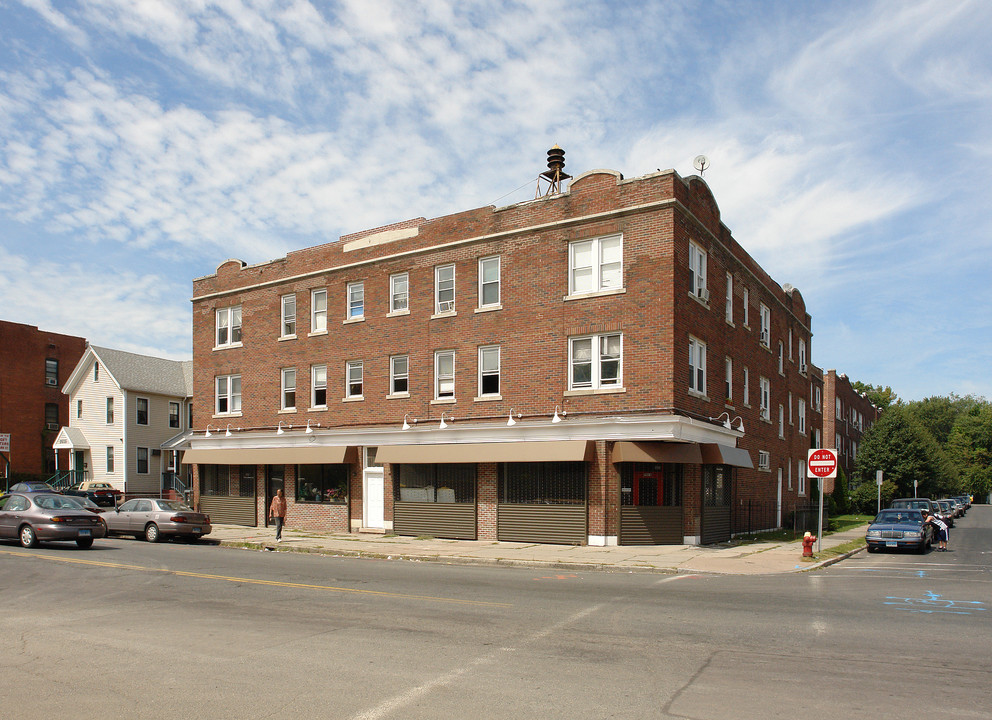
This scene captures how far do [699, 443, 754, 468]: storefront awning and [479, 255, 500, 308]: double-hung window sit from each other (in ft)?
27.2

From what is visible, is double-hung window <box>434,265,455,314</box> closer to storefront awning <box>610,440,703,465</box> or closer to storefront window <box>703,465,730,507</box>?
storefront awning <box>610,440,703,465</box>

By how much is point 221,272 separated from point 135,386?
17.8m

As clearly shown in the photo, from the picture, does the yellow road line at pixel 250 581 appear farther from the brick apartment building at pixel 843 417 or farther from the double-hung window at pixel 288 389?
the brick apartment building at pixel 843 417

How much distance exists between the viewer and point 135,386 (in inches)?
1929

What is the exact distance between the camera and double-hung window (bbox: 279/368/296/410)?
106 ft

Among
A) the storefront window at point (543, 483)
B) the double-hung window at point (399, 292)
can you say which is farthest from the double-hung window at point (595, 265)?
the double-hung window at point (399, 292)

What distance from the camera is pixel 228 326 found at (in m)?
35.0

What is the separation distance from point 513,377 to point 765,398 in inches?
529

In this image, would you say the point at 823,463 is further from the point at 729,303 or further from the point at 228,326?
the point at 228,326

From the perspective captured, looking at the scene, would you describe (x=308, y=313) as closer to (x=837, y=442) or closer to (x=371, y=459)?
(x=371, y=459)

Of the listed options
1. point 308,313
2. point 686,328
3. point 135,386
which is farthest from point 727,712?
point 135,386

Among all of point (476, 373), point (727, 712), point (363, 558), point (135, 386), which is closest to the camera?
point (727, 712)

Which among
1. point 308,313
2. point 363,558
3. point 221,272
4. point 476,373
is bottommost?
point 363,558

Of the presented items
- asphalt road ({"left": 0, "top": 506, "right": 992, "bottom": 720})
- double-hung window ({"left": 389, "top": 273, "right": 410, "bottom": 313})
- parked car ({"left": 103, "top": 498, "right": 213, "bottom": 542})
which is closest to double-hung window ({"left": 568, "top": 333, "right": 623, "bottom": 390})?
double-hung window ({"left": 389, "top": 273, "right": 410, "bottom": 313})
